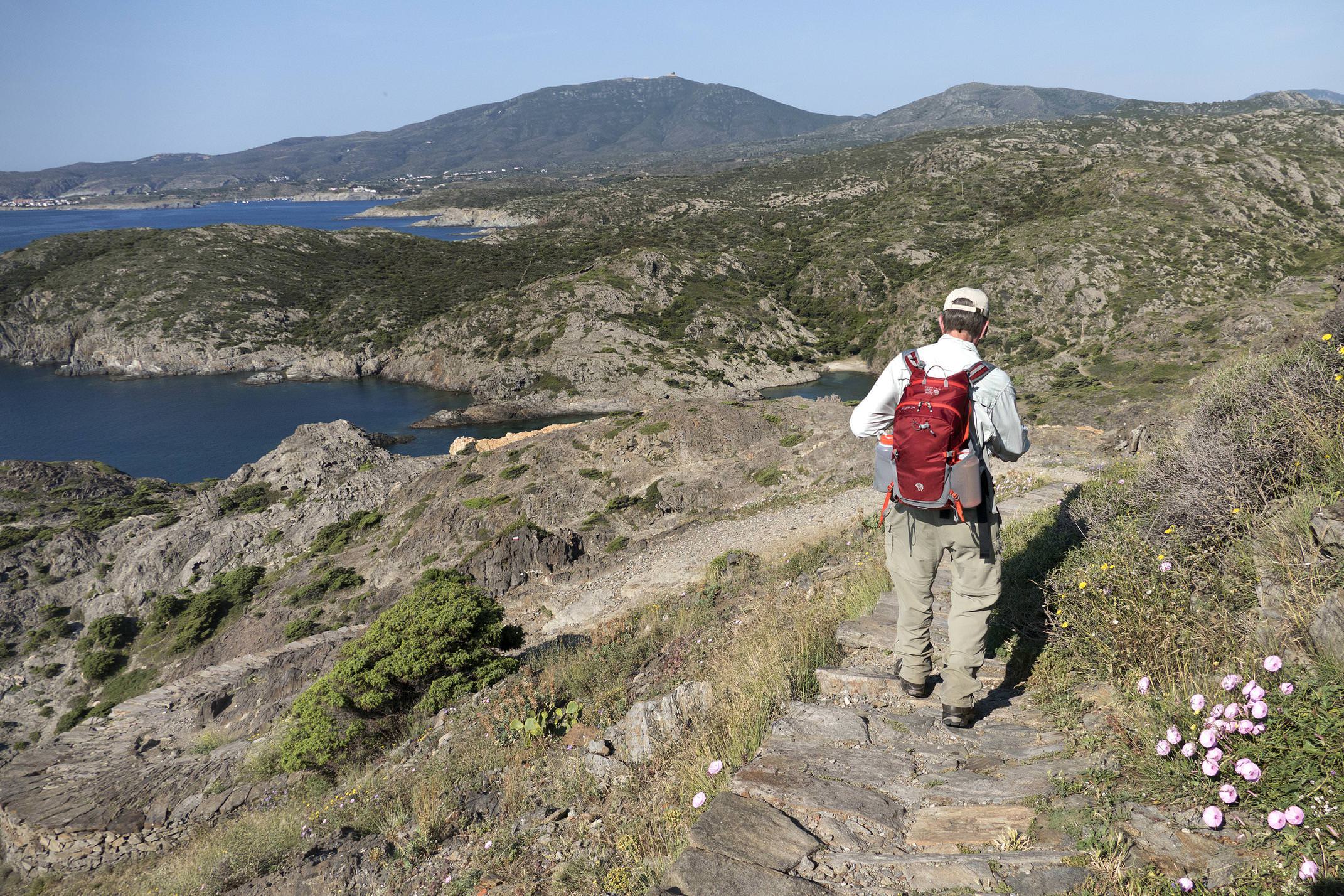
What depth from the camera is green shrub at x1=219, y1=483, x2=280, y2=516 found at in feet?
120

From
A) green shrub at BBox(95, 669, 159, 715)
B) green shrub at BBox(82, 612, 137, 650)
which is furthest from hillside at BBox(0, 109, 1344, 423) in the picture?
green shrub at BBox(82, 612, 137, 650)

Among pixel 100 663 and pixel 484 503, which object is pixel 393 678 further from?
pixel 100 663

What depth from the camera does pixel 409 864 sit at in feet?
18.3

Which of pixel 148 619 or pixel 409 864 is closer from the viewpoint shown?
pixel 409 864

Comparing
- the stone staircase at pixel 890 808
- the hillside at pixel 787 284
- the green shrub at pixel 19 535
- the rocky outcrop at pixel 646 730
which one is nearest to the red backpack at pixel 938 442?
the stone staircase at pixel 890 808

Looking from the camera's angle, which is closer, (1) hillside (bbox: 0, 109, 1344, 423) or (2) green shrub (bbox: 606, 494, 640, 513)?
(2) green shrub (bbox: 606, 494, 640, 513)

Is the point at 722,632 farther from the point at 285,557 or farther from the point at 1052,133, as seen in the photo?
the point at 1052,133

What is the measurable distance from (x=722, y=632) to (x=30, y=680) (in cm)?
3653

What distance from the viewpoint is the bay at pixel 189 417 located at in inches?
2763

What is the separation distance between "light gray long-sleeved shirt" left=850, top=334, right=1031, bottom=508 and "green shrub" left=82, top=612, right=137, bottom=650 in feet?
125

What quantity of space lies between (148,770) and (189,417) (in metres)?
75.0

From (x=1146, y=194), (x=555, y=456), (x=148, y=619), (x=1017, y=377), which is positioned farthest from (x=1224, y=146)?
(x=148, y=619)

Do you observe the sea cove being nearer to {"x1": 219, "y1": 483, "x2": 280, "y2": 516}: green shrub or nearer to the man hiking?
{"x1": 219, "y1": 483, "x2": 280, "y2": 516}: green shrub

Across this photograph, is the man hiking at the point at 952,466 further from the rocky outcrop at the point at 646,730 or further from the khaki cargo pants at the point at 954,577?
the rocky outcrop at the point at 646,730
